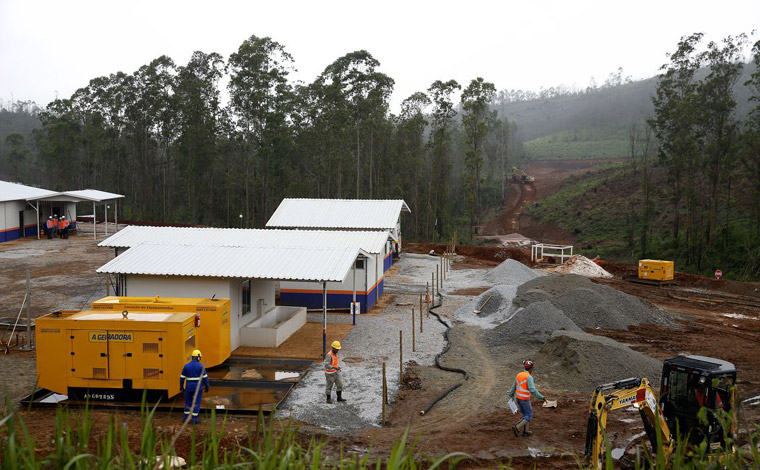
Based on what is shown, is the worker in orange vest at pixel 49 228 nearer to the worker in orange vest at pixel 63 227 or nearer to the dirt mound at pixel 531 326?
the worker in orange vest at pixel 63 227

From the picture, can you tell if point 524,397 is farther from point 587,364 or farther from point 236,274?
point 236,274

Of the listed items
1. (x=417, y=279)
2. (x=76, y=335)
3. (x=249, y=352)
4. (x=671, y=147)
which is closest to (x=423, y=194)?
(x=671, y=147)

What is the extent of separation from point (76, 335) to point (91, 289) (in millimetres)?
15356

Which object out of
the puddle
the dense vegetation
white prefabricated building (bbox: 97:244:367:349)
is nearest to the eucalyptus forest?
the dense vegetation

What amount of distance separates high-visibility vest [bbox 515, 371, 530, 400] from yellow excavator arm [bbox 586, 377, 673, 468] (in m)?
1.84

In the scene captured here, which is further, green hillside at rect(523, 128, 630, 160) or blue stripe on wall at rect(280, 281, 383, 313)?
green hillside at rect(523, 128, 630, 160)

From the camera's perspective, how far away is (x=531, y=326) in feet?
68.6

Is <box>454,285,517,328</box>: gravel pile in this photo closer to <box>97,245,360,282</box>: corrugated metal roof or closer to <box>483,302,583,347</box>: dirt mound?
<box>483,302,583,347</box>: dirt mound

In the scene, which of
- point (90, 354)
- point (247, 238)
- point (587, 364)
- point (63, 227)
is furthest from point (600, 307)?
point (63, 227)

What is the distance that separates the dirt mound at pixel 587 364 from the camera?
16.3 metres

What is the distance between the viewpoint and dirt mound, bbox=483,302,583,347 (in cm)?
2059

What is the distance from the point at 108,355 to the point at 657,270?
107 feet

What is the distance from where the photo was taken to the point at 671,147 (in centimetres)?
4844

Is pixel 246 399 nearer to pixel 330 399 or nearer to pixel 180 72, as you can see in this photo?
pixel 330 399
